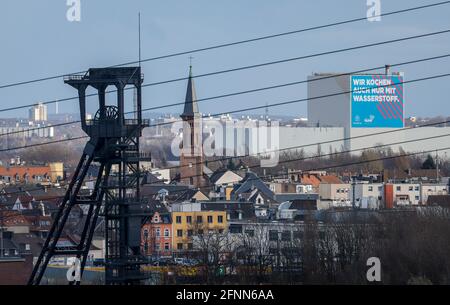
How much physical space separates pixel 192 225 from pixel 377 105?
4359 centimetres

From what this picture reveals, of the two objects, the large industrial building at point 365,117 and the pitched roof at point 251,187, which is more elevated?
the large industrial building at point 365,117

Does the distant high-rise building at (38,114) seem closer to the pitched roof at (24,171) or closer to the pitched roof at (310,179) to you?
the pitched roof at (24,171)

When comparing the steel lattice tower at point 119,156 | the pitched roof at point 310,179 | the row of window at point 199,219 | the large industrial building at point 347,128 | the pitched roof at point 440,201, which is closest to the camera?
the steel lattice tower at point 119,156

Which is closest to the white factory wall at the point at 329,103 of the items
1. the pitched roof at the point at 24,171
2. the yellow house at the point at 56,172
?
the yellow house at the point at 56,172

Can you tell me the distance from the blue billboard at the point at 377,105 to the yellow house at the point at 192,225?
39.2 m

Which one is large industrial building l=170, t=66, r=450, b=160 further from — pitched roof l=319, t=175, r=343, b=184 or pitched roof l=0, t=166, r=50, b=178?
pitched roof l=319, t=175, r=343, b=184

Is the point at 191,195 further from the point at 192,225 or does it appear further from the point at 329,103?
the point at 329,103

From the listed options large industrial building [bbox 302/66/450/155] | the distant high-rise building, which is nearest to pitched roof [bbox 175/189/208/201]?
large industrial building [bbox 302/66/450/155]

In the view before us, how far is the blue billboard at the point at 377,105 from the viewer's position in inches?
2662

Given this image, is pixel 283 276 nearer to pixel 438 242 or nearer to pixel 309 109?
pixel 438 242

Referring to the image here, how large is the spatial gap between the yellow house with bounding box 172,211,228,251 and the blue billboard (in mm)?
39243

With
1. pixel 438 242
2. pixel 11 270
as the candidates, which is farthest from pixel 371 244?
pixel 11 270

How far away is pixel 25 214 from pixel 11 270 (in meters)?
10.8

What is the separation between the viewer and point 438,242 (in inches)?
653
